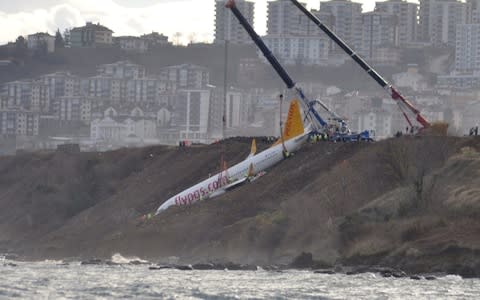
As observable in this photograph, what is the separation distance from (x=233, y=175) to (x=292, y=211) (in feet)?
50.4

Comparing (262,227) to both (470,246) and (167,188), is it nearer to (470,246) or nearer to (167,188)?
(470,246)

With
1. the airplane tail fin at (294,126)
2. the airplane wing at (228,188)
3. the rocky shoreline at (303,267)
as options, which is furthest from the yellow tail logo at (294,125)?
the rocky shoreline at (303,267)

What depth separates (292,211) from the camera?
274 feet

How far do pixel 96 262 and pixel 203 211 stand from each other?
9.47 metres

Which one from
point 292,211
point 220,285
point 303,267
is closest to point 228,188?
point 292,211

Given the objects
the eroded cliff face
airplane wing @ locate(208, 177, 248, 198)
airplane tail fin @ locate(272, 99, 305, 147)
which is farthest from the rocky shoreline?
airplane tail fin @ locate(272, 99, 305, 147)

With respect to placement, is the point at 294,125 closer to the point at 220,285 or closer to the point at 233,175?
the point at 233,175

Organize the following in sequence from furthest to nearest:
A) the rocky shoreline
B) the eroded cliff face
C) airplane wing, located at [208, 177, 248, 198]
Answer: airplane wing, located at [208, 177, 248, 198]
the eroded cliff face
the rocky shoreline

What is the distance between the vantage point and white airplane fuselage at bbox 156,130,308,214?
9706cm

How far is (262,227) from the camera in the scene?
81625 mm

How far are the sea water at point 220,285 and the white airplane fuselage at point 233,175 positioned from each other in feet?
75.0

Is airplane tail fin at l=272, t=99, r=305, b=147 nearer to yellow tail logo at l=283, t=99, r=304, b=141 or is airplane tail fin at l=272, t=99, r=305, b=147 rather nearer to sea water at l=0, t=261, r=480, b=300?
yellow tail logo at l=283, t=99, r=304, b=141

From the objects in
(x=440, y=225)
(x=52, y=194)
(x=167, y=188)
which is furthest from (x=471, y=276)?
(x=52, y=194)

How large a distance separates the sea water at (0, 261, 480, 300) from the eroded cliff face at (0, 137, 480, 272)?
412 cm
